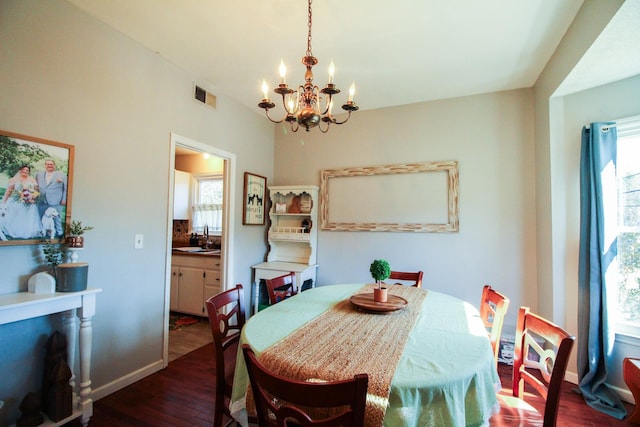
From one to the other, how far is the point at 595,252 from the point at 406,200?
163 cm

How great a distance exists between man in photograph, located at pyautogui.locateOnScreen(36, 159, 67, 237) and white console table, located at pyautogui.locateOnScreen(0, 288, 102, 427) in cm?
42

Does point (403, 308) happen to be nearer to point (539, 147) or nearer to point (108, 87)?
point (539, 147)

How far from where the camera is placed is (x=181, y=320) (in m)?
3.70

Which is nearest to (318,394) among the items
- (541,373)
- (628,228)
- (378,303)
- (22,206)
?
(378,303)

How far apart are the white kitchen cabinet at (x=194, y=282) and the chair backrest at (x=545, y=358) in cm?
297

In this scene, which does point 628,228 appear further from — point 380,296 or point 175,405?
point 175,405

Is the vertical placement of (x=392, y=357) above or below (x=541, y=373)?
above

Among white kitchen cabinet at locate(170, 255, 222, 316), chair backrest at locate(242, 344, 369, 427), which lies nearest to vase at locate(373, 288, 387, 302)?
chair backrest at locate(242, 344, 369, 427)

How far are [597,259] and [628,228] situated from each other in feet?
1.23

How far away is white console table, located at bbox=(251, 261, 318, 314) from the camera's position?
329 centimetres

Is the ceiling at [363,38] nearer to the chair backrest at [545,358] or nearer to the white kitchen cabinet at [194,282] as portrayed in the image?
the chair backrest at [545,358]

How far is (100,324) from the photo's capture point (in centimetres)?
Result: 206

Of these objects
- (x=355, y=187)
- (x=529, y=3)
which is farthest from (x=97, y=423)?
(x=529, y=3)

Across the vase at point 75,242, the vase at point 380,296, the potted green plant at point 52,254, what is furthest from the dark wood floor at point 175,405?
the vase at point 380,296
